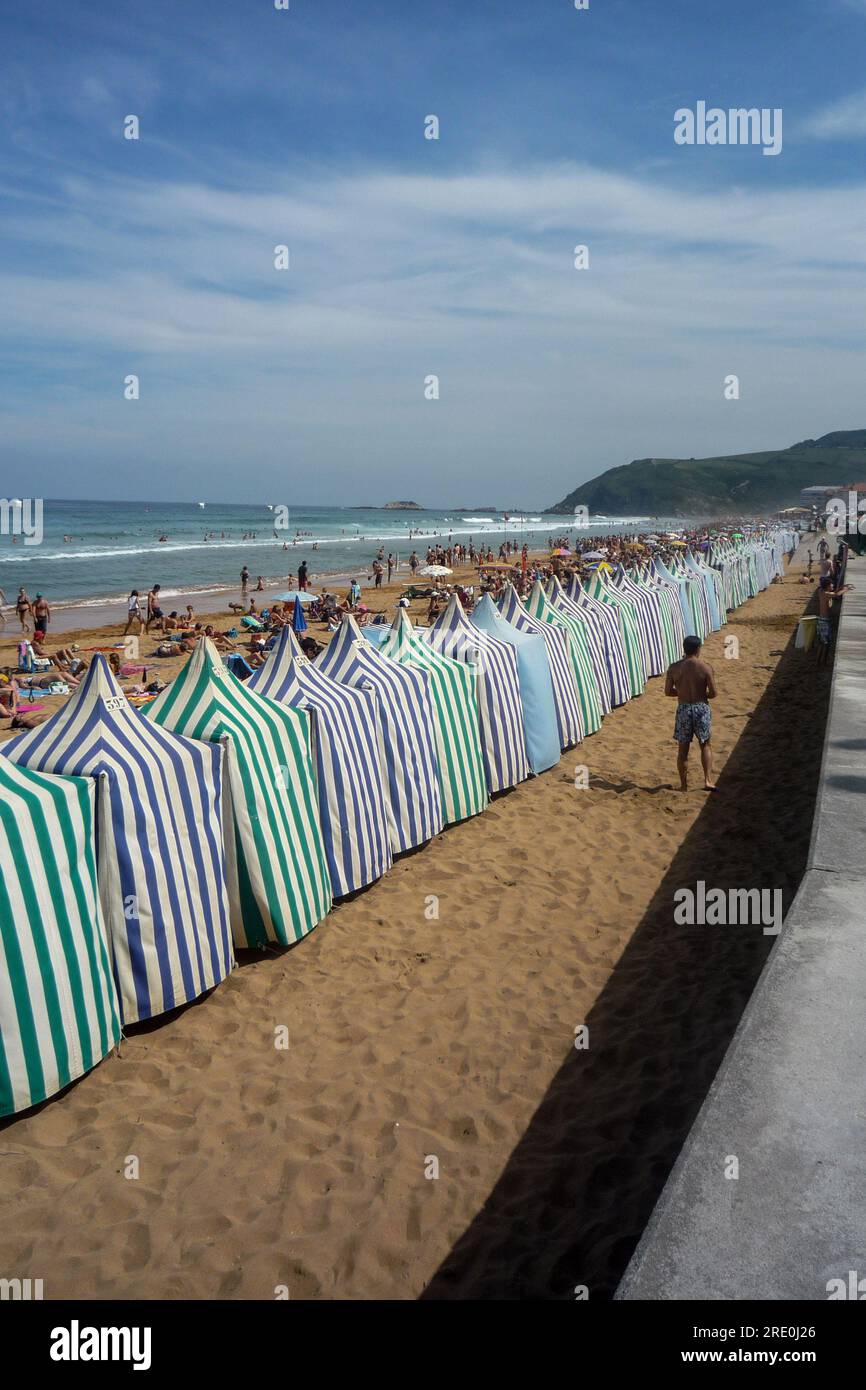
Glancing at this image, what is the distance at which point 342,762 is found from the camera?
6.05 metres

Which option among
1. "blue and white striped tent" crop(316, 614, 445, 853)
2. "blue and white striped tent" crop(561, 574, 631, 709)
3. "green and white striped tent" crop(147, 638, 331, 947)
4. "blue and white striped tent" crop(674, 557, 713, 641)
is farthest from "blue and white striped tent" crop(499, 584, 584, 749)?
"blue and white striped tent" crop(674, 557, 713, 641)

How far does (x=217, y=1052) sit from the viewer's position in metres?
4.55

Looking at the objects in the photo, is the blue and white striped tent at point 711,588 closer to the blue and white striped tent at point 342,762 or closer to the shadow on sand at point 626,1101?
the shadow on sand at point 626,1101

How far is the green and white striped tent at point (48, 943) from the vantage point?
3832 millimetres

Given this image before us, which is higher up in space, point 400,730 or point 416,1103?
point 400,730

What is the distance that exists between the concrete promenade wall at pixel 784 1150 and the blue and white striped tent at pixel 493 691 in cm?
438

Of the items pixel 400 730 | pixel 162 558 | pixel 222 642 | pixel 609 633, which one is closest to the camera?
pixel 400 730

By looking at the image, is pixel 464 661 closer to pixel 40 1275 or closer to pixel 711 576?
pixel 40 1275

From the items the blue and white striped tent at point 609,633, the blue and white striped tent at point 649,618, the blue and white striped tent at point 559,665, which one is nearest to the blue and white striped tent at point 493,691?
the blue and white striped tent at point 559,665

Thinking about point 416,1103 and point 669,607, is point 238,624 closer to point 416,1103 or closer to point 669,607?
point 669,607

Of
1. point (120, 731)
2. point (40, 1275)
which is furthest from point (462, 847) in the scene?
point (40, 1275)

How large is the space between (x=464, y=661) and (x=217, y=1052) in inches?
179

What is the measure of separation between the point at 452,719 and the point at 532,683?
1.82 meters

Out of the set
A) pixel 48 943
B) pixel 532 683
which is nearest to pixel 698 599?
pixel 532 683
